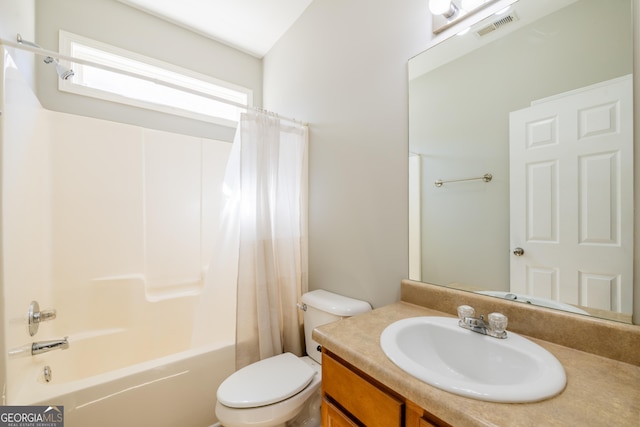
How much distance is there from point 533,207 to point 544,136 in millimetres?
243

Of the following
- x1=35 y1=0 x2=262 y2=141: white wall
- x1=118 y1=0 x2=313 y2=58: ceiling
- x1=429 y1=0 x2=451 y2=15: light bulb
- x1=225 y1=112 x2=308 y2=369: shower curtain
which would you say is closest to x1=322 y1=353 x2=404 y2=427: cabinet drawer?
x1=225 y1=112 x2=308 y2=369: shower curtain

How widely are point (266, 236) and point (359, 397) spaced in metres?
1.03

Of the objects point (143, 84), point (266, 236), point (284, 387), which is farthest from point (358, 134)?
point (143, 84)

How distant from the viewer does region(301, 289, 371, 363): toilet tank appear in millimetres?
1365

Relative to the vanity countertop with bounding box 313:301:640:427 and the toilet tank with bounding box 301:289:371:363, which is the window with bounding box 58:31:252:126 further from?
the vanity countertop with bounding box 313:301:640:427

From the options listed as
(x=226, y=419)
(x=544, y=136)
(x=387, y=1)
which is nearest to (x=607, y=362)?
(x=544, y=136)

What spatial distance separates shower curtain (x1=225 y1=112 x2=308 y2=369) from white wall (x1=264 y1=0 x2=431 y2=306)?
0.21 m

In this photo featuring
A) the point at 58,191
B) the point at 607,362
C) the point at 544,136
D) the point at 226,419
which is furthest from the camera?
the point at 58,191

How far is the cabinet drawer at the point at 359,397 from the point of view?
0.67m

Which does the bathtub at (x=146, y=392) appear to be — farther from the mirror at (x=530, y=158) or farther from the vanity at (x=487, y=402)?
the mirror at (x=530, y=158)

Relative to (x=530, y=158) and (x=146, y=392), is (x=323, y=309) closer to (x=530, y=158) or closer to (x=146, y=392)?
(x=146, y=392)

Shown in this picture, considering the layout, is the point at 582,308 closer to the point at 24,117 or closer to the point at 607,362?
the point at 607,362

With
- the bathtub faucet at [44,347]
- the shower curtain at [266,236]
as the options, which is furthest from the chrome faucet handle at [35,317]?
the shower curtain at [266,236]

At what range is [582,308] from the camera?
0.78 meters
